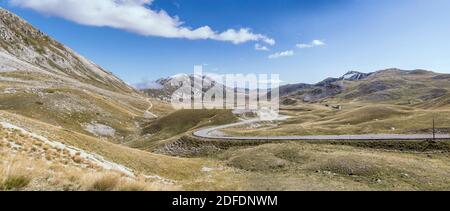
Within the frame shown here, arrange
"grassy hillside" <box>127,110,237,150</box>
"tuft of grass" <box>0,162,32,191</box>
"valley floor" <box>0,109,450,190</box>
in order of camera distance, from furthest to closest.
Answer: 1. "grassy hillside" <box>127,110,237,150</box>
2. "valley floor" <box>0,109,450,190</box>
3. "tuft of grass" <box>0,162,32,191</box>

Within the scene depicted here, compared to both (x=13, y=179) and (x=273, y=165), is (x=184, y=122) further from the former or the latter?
(x=13, y=179)

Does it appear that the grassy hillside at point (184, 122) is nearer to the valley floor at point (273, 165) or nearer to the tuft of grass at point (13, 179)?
the valley floor at point (273, 165)

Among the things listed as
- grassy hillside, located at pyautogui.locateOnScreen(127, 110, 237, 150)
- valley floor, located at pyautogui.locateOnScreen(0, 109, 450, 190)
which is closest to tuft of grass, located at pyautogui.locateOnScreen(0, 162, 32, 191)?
valley floor, located at pyautogui.locateOnScreen(0, 109, 450, 190)

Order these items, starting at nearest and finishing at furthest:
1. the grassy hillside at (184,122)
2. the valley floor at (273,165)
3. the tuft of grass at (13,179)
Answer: the tuft of grass at (13,179)
the valley floor at (273,165)
the grassy hillside at (184,122)

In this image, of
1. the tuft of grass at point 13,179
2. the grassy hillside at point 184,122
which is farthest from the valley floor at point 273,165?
the grassy hillside at point 184,122

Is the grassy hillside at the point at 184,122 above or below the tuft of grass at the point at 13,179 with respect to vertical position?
below

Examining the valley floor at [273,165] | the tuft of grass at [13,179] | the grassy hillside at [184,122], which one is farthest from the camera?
the grassy hillside at [184,122]

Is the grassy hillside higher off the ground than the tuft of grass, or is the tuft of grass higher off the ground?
the tuft of grass

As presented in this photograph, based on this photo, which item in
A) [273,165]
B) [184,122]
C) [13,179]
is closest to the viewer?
[13,179]

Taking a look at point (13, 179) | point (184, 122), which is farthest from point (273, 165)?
point (184, 122)

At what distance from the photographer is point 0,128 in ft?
91.3

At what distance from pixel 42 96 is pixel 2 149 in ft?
270

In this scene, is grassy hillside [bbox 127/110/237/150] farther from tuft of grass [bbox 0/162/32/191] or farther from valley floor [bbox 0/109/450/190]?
tuft of grass [bbox 0/162/32/191]
